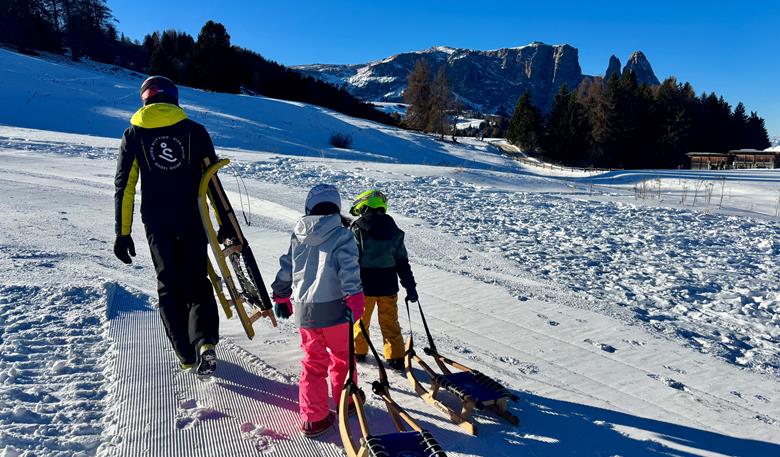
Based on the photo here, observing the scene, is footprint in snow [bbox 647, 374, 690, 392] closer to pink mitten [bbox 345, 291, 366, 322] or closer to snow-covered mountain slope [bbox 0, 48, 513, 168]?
pink mitten [bbox 345, 291, 366, 322]

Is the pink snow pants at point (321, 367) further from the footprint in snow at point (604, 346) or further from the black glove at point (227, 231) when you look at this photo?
the footprint in snow at point (604, 346)

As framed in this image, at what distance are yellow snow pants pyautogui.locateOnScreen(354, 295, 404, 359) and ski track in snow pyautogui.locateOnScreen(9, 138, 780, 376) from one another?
1805 millimetres

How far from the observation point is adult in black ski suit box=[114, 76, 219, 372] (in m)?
3.62

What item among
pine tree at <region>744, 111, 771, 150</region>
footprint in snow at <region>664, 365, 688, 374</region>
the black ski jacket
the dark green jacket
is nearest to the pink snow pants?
the dark green jacket

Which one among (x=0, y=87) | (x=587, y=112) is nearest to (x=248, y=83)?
(x=0, y=87)

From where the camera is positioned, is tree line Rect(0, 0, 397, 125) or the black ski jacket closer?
the black ski jacket

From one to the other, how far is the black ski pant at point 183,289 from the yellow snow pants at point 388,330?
1.18 meters

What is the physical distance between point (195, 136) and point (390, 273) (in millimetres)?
1835

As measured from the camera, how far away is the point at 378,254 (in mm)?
4133

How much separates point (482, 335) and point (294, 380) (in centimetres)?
189

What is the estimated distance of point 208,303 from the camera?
3.76 metres

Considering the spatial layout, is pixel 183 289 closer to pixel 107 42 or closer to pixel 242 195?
pixel 242 195

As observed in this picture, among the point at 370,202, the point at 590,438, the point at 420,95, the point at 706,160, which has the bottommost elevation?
the point at 590,438

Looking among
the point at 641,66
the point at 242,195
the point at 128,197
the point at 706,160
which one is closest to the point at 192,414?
the point at 128,197
